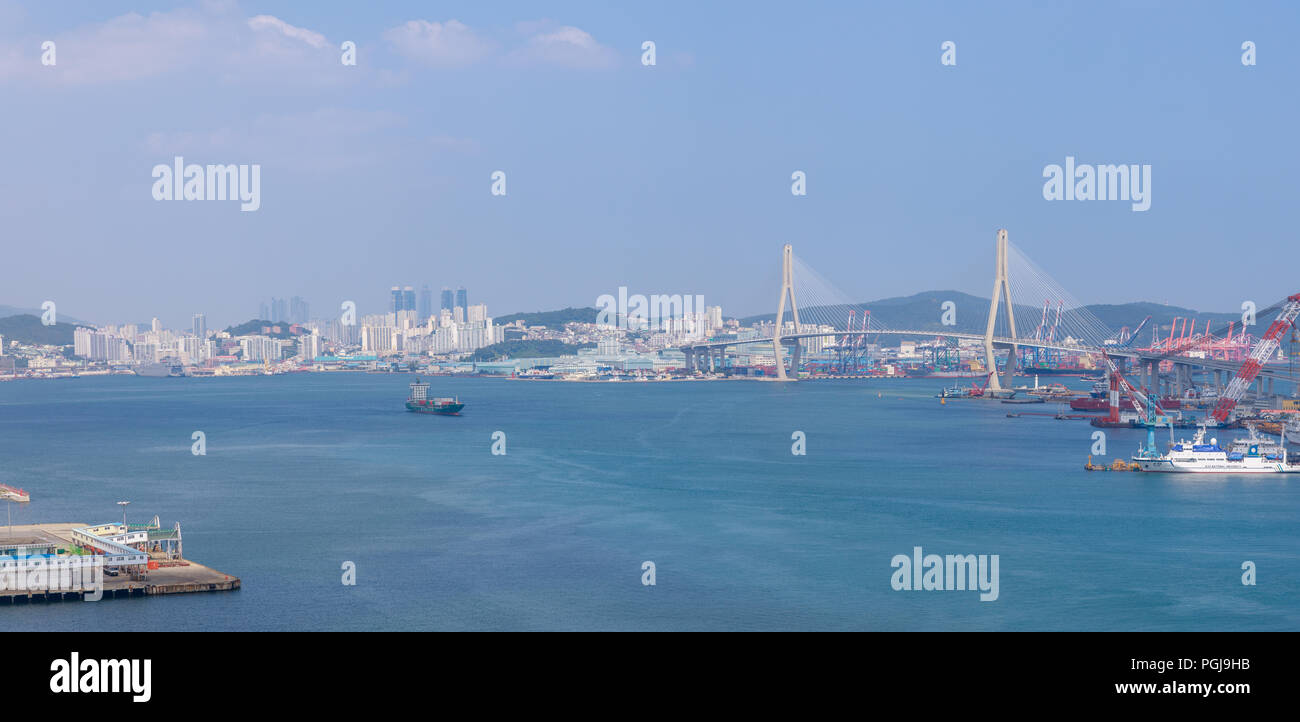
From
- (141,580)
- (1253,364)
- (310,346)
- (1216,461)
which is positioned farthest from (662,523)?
(310,346)

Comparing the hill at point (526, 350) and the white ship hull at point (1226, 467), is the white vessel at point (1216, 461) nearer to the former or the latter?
the white ship hull at point (1226, 467)

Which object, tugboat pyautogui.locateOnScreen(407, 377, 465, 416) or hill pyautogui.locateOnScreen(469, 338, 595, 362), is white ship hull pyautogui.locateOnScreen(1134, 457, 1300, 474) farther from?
hill pyautogui.locateOnScreen(469, 338, 595, 362)

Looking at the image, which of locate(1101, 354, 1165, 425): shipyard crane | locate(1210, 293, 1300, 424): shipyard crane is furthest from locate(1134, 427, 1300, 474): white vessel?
locate(1210, 293, 1300, 424): shipyard crane

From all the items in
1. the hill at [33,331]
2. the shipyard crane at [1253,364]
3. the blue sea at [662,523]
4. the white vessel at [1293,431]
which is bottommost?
the blue sea at [662,523]

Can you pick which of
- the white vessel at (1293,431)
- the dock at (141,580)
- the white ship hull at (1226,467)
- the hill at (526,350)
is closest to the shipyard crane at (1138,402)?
the white vessel at (1293,431)

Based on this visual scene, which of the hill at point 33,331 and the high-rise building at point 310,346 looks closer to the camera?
the hill at point 33,331

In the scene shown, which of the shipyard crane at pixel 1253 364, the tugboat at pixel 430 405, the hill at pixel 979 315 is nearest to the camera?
the shipyard crane at pixel 1253 364

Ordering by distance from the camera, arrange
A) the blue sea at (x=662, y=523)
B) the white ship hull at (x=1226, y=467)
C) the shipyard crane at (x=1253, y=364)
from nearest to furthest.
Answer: the blue sea at (x=662, y=523), the white ship hull at (x=1226, y=467), the shipyard crane at (x=1253, y=364)

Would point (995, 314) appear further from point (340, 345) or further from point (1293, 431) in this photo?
point (340, 345)
